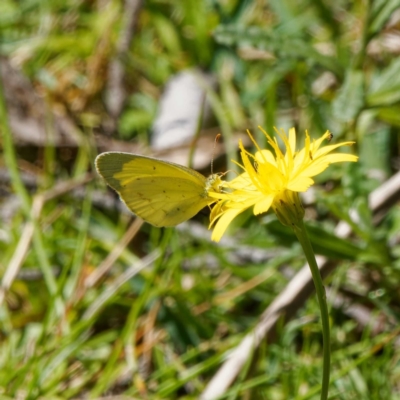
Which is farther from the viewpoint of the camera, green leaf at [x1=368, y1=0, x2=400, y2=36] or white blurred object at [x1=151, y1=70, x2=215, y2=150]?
white blurred object at [x1=151, y1=70, x2=215, y2=150]

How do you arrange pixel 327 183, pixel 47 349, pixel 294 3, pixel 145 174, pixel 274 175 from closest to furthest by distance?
pixel 274 175 < pixel 145 174 < pixel 47 349 < pixel 327 183 < pixel 294 3

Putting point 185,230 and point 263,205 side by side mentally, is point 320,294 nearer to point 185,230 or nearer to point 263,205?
point 263,205

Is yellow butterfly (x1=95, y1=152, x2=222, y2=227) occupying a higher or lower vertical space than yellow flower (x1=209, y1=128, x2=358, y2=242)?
lower

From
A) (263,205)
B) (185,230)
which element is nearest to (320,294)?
(263,205)

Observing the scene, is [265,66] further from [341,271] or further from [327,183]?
[341,271]

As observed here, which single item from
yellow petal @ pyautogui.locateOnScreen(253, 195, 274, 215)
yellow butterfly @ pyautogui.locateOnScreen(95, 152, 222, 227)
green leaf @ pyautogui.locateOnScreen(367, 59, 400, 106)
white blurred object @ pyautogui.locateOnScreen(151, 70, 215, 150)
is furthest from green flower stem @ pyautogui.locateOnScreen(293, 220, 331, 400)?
white blurred object @ pyautogui.locateOnScreen(151, 70, 215, 150)

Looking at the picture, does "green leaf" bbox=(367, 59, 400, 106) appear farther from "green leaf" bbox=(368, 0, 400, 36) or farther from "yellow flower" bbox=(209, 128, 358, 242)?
"yellow flower" bbox=(209, 128, 358, 242)

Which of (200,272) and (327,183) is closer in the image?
(200,272)

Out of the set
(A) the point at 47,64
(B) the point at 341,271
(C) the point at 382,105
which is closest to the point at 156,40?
(A) the point at 47,64
